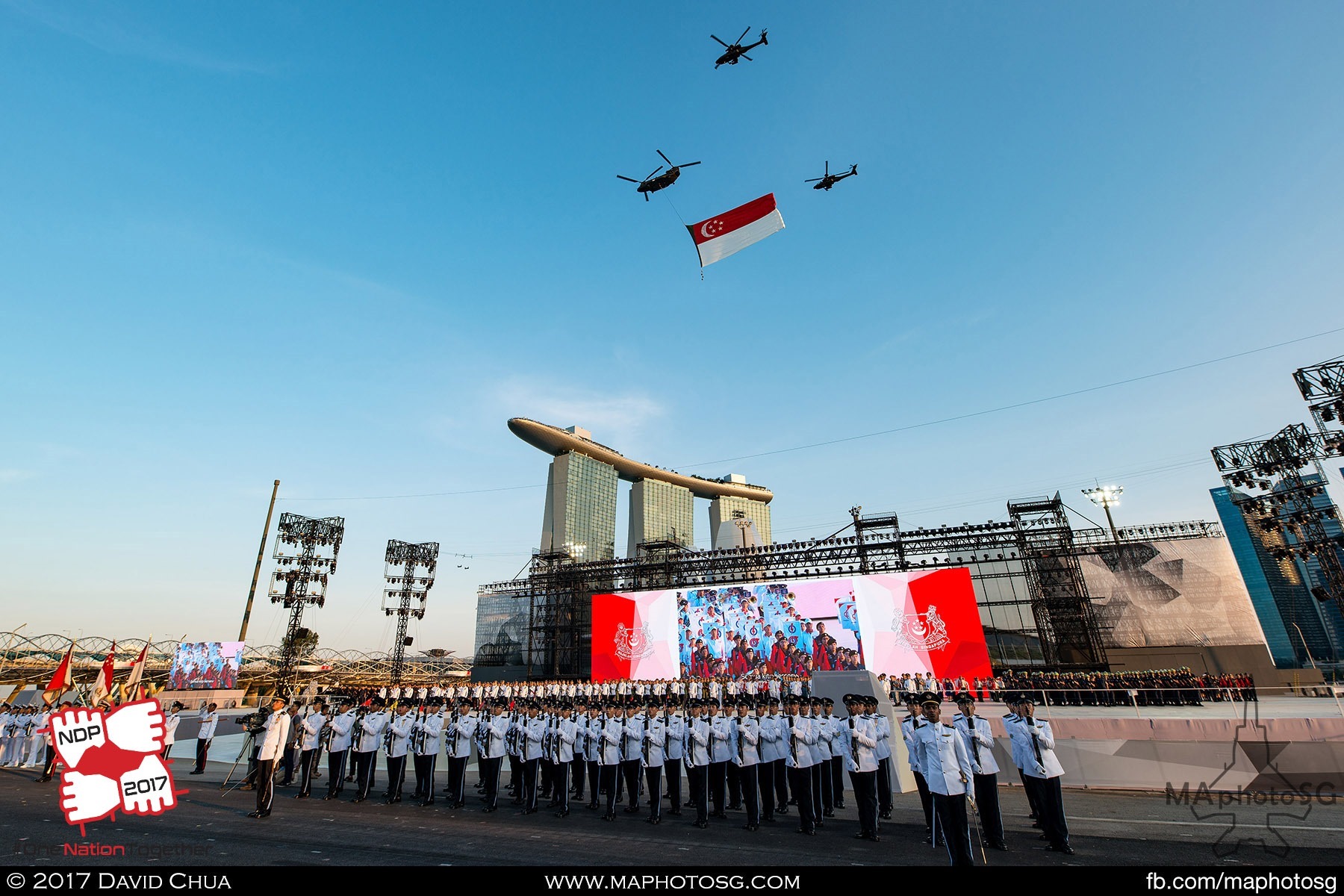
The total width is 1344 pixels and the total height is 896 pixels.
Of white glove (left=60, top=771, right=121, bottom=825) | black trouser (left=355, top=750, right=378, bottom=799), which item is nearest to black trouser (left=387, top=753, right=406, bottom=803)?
black trouser (left=355, top=750, right=378, bottom=799)

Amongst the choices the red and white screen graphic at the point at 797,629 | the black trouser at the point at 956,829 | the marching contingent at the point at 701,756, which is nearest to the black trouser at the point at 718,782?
the marching contingent at the point at 701,756

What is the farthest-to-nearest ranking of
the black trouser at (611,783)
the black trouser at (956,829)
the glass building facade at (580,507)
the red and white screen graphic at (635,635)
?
1. the glass building facade at (580,507)
2. the red and white screen graphic at (635,635)
3. the black trouser at (611,783)
4. the black trouser at (956,829)

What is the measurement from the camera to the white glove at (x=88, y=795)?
19.0ft

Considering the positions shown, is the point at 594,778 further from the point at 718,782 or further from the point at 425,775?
the point at 425,775

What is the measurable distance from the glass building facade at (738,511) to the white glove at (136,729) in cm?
13711

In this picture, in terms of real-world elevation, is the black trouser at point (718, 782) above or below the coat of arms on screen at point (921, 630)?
below

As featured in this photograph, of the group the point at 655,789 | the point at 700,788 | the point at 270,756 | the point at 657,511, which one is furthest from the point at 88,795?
the point at 657,511

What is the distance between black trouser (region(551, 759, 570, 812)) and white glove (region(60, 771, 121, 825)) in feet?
17.4

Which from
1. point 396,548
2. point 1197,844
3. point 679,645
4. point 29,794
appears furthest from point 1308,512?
point 396,548

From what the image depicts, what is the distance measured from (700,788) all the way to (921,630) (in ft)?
72.6

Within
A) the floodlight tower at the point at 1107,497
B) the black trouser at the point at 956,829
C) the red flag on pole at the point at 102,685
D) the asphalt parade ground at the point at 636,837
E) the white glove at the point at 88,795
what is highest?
the floodlight tower at the point at 1107,497

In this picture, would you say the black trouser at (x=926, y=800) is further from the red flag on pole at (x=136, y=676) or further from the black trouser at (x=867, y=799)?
the red flag on pole at (x=136, y=676)
